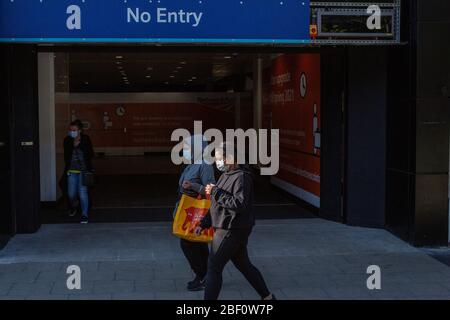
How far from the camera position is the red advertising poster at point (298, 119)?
1147 cm

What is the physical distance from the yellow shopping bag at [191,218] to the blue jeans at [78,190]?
4.65 metres

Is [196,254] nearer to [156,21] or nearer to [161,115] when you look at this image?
[156,21]

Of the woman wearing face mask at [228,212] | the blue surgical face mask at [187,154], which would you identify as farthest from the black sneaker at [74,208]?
the woman wearing face mask at [228,212]

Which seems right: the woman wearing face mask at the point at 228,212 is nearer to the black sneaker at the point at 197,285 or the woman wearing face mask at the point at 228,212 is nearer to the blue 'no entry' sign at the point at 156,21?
the black sneaker at the point at 197,285

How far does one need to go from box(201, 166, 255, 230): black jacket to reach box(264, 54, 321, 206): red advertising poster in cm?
554

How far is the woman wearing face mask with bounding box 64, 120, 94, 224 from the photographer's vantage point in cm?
1091

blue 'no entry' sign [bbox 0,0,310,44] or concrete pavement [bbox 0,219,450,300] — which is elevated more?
blue 'no entry' sign [bbox 0,0,310,44]

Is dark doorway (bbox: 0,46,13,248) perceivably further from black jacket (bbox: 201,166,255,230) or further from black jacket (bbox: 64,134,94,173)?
black jacket (bbox: 201,166,255,230)

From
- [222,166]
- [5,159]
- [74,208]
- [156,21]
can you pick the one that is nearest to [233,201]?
[222,166]

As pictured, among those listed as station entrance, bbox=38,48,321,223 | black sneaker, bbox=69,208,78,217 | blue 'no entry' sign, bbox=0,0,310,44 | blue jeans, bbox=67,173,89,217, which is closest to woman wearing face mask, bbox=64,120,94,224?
blue jeans, bbox=67,173,89,217

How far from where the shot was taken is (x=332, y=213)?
10.7 meters

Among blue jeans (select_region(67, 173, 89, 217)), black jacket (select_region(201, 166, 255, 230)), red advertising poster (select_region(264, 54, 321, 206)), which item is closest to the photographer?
black jacket (select_region(201, 166, 255, 230))

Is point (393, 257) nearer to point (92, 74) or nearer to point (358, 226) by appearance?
point (358, 226)
